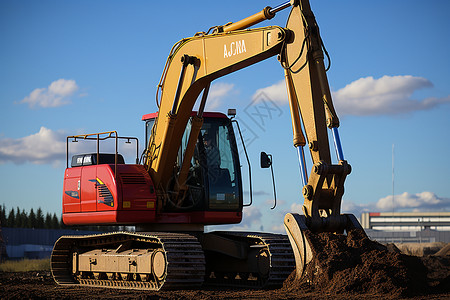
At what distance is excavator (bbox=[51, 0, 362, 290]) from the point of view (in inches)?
446

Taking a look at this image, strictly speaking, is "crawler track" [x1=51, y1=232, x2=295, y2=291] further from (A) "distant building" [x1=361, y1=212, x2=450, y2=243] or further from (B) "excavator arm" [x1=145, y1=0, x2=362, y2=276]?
(A) "distant building" [x1=361, y1=212, x2=450, y2=243]

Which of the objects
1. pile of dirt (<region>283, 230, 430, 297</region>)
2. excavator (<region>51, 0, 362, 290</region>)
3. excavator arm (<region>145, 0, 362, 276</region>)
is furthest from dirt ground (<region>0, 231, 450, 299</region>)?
excavator (<region>51, 0, 362, 290</region>)

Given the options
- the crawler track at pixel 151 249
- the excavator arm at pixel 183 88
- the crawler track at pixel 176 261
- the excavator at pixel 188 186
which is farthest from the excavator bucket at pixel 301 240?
the excavator arm at pixel 183 88

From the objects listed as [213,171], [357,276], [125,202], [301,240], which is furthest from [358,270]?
[125,202]

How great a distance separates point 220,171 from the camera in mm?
13297

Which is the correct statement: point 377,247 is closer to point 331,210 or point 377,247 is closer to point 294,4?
point 331,210

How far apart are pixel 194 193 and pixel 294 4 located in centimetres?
455

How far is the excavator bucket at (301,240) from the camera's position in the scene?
9.78 m

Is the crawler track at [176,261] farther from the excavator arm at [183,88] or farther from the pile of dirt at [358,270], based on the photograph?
the pile of dirt at [358,270]

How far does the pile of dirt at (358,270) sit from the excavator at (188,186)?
141 cm

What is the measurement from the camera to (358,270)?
31.3 feet

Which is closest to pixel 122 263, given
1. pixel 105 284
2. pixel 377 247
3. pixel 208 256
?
pixel 105 284

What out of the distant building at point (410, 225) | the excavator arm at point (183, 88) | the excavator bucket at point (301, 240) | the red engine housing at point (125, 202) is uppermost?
the excavator arm at point (183, 88)

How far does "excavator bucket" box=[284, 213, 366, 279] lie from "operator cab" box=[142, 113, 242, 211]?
3.21 meters
